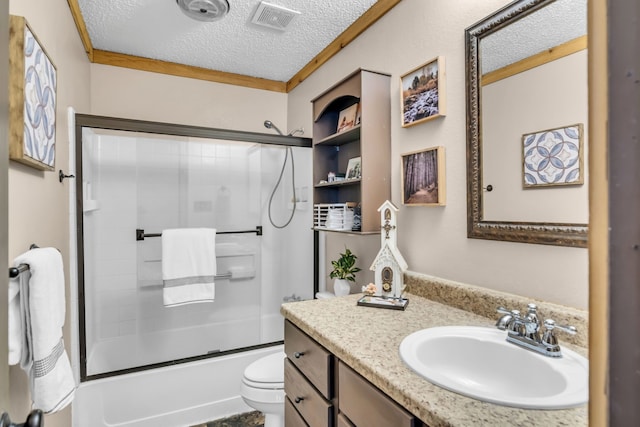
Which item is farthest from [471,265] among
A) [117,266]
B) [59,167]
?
[117,266]

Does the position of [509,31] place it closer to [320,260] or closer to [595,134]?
[595,134]

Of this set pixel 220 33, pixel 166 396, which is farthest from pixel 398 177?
pixel 166 396

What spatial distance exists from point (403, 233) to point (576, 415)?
1106 millimetres

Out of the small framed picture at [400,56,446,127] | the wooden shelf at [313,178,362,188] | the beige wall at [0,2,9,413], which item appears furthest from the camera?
the wooden shelf at [313,178,362,188]

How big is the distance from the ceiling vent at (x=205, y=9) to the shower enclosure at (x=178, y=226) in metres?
0.64

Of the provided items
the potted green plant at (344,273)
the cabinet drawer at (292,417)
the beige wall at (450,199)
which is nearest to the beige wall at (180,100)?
the beige wall at (450,199)

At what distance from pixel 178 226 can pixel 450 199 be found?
1818 millimetres

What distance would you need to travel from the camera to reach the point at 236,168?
8.49ft

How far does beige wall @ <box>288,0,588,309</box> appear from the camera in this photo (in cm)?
114

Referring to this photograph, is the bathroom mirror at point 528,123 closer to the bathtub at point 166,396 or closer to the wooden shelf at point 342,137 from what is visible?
the wooden shelf at point 342,137

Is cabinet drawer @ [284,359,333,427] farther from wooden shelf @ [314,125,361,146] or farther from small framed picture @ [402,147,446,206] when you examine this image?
wooden shelf @ [314,125,361,146]

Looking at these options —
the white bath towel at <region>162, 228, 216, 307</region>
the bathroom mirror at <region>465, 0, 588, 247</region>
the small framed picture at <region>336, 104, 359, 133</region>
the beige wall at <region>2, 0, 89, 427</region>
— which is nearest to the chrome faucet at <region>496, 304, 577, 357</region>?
the bathroom mirror at <region>465, 0, 588, 247</region>

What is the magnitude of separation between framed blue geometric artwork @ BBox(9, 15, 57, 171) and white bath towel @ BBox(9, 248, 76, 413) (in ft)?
1.16

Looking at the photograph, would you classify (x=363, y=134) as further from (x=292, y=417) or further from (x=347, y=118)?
(x=292, y=417)
